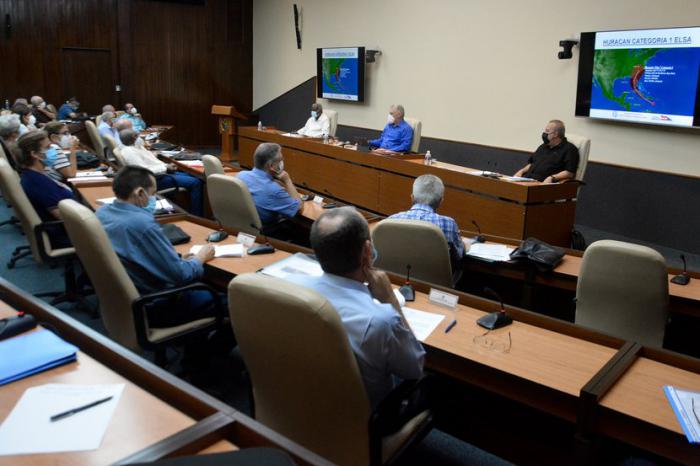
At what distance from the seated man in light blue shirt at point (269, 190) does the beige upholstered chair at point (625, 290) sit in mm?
2238

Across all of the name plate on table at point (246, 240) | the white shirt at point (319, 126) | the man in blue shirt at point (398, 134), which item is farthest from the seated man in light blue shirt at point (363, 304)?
the white shirt at point (319, 126)

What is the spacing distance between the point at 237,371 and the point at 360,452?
1.61m

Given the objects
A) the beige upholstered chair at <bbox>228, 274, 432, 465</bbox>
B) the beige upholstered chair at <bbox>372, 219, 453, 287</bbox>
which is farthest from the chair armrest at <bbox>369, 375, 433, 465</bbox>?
the beige upholstered chair at <bbox>372, 219, 453, 287</bbox>

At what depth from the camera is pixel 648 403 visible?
1.71 metres

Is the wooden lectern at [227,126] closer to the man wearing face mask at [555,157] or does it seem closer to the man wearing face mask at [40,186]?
the man wearing face mask at [555,157]

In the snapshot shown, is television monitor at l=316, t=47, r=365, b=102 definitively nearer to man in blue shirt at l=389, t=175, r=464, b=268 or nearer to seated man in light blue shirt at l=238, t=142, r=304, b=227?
seated man in light blue shirt at l=238, t=142, r=304, b=227

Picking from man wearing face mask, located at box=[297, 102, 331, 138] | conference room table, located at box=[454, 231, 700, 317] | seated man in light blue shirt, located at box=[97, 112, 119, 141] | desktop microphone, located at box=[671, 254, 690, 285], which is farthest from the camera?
man wearing face mask, located at box=[297, 102, 331, 138]

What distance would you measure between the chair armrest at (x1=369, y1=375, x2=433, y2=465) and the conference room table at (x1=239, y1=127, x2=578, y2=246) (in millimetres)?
3439

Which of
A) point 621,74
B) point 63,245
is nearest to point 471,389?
Result: point 63,245

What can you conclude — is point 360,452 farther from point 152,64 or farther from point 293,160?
point 152,64

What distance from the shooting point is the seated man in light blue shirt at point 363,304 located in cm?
172

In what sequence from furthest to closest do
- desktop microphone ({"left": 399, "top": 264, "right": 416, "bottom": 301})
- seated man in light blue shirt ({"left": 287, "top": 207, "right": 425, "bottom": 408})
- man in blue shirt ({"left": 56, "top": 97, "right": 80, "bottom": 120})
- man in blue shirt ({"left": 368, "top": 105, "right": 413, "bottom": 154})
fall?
man in blue shirt ({"left": 56, "top": 97, "right": 80, "bottom": 120}) → man in blue shirt ({"left": 368, "top": 105, "right": 413, "bottom": 154}) → desktop microphone ({"left": 399, "top": 264, "right": 416, "bottom": 301}) → seated man in light blue shirt ({"left": 287, "top": 207, "right": 425, "bottom": 408})

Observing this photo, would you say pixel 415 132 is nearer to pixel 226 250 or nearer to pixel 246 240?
pixel 246 240

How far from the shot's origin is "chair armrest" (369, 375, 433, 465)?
176 cm
